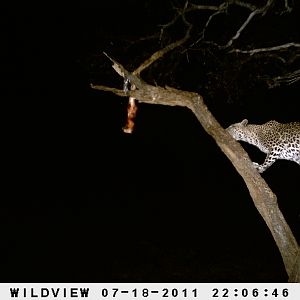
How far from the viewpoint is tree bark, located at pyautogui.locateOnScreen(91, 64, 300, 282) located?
5527 millimetres

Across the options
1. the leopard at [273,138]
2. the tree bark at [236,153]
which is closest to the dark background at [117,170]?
the leopard at [273,138]

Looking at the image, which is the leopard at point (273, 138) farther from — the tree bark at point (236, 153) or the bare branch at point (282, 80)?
the tree bark at point (236, 153)

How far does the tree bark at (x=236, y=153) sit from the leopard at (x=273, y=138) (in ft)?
4.47

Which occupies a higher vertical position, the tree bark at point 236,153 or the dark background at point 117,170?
the dark background at point 117,170

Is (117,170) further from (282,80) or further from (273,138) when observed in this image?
(282,80)

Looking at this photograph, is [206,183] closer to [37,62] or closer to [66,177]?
[66,177]

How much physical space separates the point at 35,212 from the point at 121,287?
8980 millimetres

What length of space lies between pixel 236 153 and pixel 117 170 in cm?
1332

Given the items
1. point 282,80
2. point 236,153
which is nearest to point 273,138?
point 282,80

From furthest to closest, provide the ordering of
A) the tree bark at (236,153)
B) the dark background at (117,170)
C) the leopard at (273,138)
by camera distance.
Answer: the dark background at (117,170) < the leopard at (273,138) < the tree bark at (236,153)

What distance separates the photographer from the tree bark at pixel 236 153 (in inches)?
218

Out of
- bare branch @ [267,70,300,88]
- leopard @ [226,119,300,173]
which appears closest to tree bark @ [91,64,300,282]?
bare branch @ [267,70,300,88]

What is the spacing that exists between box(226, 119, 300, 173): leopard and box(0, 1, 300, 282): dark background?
430mm

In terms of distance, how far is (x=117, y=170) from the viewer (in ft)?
61.6
